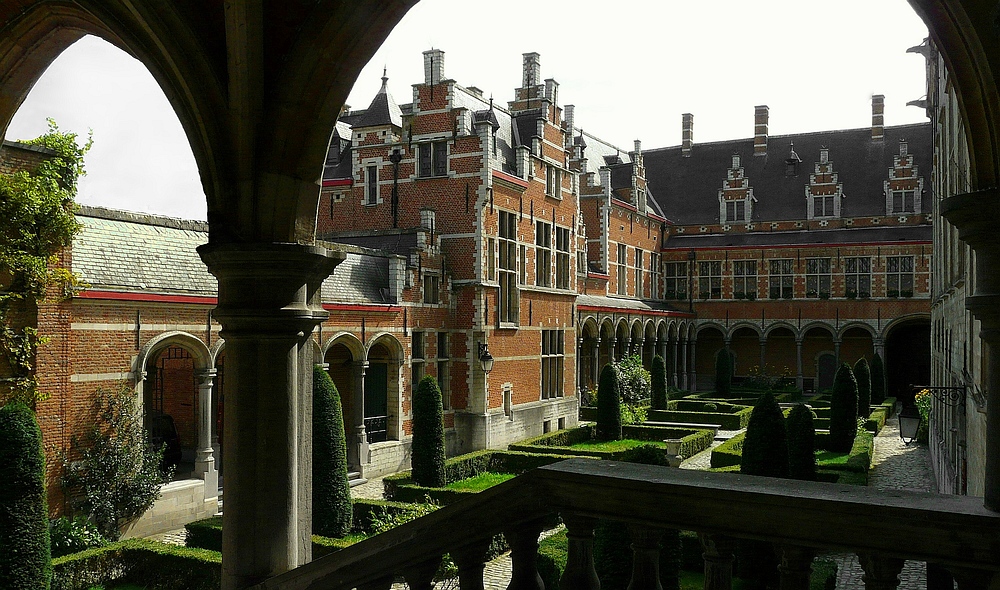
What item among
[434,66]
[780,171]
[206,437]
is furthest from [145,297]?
[780,171]

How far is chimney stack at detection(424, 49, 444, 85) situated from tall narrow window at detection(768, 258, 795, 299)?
21406 millimetres

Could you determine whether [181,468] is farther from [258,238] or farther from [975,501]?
[975,501]

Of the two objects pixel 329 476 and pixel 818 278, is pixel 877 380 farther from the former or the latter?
pixel 329 476

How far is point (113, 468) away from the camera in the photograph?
10898 millimetres

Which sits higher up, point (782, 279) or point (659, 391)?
point (782, 279)

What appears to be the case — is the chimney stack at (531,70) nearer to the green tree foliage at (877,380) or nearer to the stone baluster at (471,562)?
the green tree foliage at (877,380)

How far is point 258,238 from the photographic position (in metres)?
3.38

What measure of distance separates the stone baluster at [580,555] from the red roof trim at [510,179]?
17382mm

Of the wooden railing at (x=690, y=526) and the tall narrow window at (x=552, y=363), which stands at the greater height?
the wooden railing at (x=690, y=526)

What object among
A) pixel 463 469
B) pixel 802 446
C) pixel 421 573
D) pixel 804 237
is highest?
pixel 804 237

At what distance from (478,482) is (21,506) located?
845 cm

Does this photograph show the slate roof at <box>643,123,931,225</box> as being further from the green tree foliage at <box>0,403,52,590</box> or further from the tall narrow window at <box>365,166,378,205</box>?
the green tree foliage at <box>0,403,52,590</box>

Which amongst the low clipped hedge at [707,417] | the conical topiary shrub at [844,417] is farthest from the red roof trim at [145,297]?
the low clipped hedge at [707,417]

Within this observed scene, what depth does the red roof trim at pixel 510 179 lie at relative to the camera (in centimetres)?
1958
